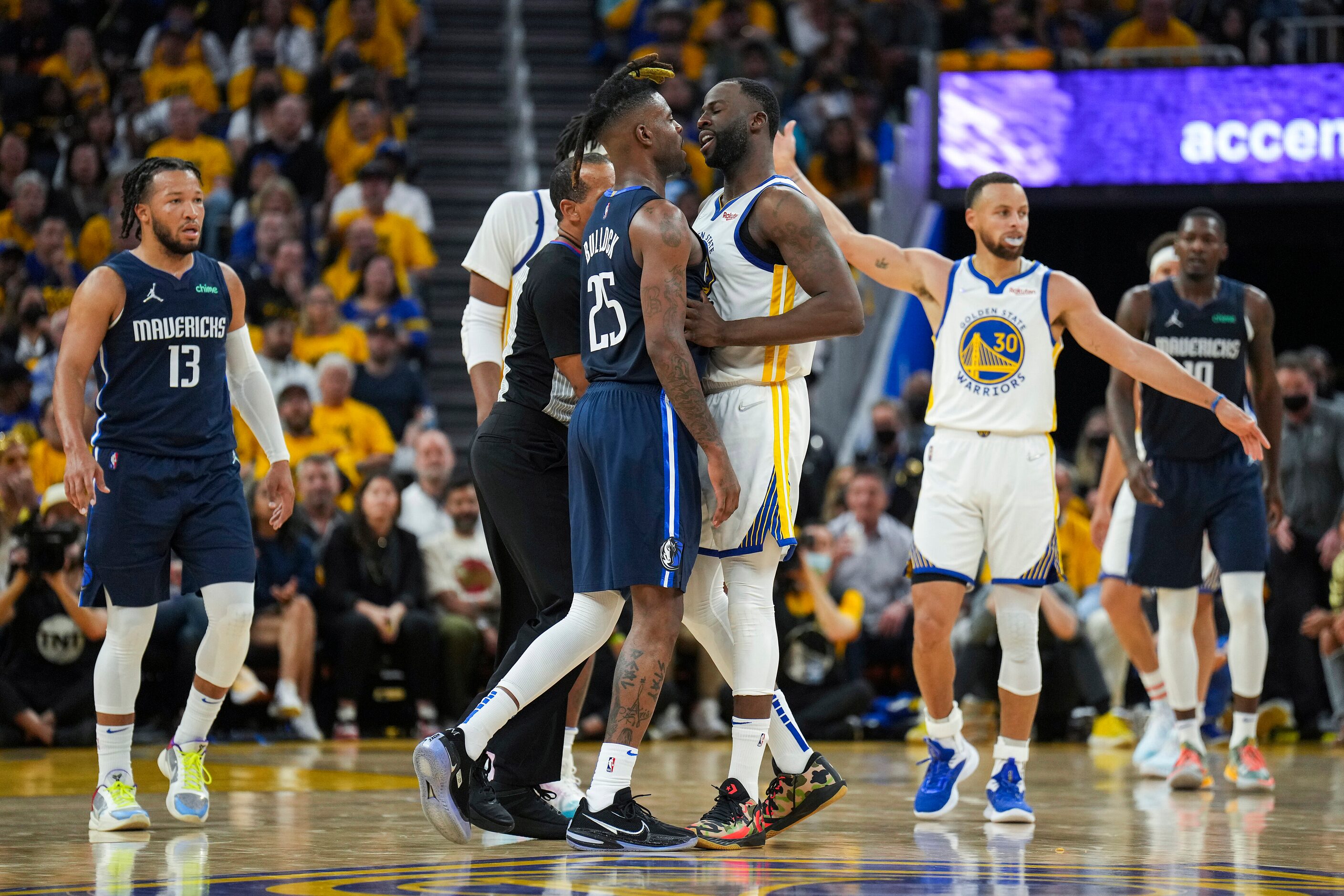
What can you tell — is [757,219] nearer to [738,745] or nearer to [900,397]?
[738,745]

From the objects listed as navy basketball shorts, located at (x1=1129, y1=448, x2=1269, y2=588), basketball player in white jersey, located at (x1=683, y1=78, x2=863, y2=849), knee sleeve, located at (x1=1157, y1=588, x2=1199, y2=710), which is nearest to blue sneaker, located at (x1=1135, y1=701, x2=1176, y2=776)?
knee sleeve, located at (x1=1157, y1=588, x2=1199, y2=710)

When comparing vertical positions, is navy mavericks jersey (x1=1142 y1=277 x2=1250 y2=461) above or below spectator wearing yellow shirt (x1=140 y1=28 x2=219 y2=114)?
below

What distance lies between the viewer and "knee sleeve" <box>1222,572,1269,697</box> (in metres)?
7.32

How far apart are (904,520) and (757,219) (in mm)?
6603

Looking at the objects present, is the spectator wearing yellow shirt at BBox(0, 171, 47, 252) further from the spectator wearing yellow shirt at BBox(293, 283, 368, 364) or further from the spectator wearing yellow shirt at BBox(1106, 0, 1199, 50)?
the spectator wearing yellow shirt at BBox(1106, 0, 1199, 50)

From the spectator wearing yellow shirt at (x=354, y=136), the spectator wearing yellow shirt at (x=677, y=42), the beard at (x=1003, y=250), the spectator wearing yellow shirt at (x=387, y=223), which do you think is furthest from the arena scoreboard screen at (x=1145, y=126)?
the beard at (x=1003, y=250)

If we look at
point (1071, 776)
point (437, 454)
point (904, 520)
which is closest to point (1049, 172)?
point (904, 520)

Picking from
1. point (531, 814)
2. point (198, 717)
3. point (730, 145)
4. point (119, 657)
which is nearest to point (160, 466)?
point (119, 657)

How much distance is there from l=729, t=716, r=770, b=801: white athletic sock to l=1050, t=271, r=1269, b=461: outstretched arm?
197 cm

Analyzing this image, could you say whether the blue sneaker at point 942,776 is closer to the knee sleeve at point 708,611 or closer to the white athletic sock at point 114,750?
the knee sleeve at point 708,611

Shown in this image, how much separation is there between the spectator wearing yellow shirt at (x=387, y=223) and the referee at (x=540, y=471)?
833 centimetres

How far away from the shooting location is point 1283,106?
1355cm

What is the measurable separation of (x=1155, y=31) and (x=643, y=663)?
11.8m

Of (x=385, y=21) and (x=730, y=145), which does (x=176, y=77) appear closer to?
(x=385, y=21)
